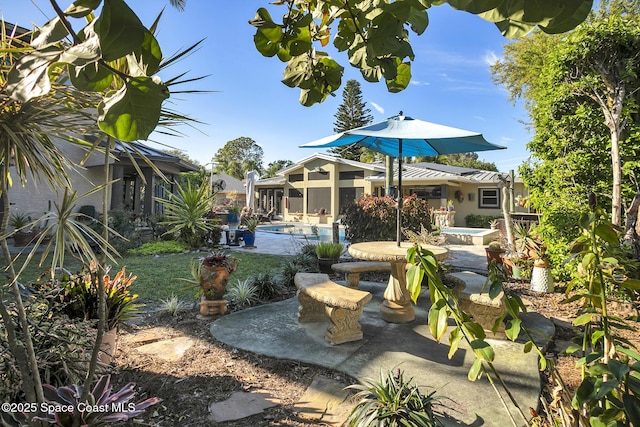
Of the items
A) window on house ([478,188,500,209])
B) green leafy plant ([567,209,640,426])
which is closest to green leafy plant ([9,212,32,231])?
green leafy plant ([567,209,640,426])

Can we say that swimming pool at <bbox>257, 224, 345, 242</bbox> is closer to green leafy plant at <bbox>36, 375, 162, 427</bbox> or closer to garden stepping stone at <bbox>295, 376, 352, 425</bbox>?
garden stepping stone at <bbox>295, 376, 352, 425</bbox>

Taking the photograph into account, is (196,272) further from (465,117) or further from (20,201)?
(465,117)

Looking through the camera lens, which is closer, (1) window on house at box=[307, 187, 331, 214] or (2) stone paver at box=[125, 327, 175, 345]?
(2) stone paver at box=[125, 327, 175, 345]

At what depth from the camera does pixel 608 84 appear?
496cm

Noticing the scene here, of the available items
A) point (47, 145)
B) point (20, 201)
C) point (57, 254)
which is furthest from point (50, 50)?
point (20, 201)

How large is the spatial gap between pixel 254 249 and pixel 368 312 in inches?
270

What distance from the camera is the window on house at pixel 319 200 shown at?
22141mm

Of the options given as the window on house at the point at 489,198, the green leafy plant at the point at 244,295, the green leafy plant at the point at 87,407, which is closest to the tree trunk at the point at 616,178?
the green leafy plant at the point at 244,295

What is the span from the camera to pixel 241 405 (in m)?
Answer: 2.33

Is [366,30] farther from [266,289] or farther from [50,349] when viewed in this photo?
[266,289]

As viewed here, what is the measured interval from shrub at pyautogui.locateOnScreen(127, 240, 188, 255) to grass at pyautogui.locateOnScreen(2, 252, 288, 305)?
343mm

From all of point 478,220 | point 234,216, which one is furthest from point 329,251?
point 478,220

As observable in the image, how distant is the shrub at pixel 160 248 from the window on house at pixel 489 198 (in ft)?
55.8

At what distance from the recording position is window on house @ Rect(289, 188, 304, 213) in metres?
24.1
